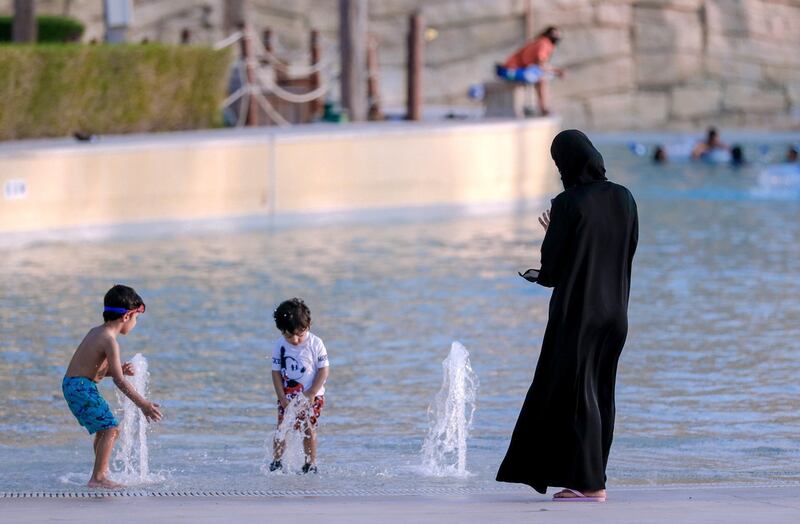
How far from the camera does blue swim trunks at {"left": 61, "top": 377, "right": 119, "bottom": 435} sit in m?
7.79

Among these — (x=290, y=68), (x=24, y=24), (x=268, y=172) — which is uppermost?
Result: (x=24, y=24)

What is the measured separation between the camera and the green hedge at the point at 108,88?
20891 millimetres

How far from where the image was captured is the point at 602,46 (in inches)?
1837

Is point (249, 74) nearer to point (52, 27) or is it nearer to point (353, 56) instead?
point (353, 56)

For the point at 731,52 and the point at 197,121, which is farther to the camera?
the point at 731,52

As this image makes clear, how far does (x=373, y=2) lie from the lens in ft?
154

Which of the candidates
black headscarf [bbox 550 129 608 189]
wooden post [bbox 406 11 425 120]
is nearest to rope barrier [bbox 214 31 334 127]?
wooden post [bbox 406 11 425 120]

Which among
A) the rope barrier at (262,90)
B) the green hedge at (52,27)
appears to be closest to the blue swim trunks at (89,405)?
the rope barrier at (262,90)

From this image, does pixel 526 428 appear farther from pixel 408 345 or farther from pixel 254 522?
pixel 408 345

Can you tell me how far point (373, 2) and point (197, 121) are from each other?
2382 centimetres

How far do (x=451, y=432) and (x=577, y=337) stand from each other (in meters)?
2.20

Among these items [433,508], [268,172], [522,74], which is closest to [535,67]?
[522,74]

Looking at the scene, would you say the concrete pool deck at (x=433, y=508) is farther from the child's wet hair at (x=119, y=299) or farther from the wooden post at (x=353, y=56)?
the wooden post at (x=353, y=56)

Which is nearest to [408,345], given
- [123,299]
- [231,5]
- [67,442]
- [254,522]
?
[67,442]
